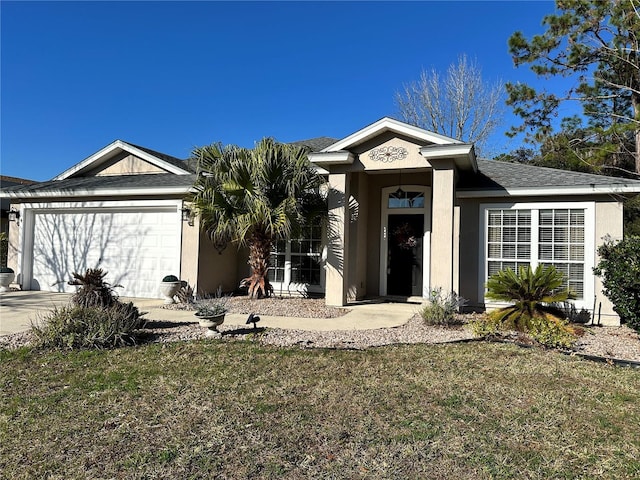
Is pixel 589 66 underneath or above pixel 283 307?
above

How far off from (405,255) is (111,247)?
8.64 meters

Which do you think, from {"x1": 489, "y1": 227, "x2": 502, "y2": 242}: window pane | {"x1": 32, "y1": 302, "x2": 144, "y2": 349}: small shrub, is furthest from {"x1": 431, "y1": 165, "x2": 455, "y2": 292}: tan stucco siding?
{"x1": 32, "y1": 302, "x2": 144, "y2": 349}: small shrub

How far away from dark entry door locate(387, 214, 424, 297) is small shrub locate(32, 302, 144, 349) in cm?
723

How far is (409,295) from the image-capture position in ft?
37.2

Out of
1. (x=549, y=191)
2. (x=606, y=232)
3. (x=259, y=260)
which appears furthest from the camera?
(x=259, y=260)

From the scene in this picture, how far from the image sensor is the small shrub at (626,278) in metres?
6.98

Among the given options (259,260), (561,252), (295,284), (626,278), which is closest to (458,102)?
(561,252)

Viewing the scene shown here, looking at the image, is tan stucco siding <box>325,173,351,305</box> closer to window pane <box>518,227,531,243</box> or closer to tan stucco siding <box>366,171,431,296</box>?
tan stucco siding <box>366,171,431,296</box>

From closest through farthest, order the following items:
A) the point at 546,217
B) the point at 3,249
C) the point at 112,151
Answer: the point at 546,217
the point at 112,151
the point at 3,249

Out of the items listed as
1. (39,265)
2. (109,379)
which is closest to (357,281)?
(109,379)

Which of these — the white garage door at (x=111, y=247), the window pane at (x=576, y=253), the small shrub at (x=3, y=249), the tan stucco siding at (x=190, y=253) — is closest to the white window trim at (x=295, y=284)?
the tan stucco siding at (x=190, y=253)

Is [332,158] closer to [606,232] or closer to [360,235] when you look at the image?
[360,235]

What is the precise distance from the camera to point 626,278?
706 cm

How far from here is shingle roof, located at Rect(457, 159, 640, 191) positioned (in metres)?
8.91
